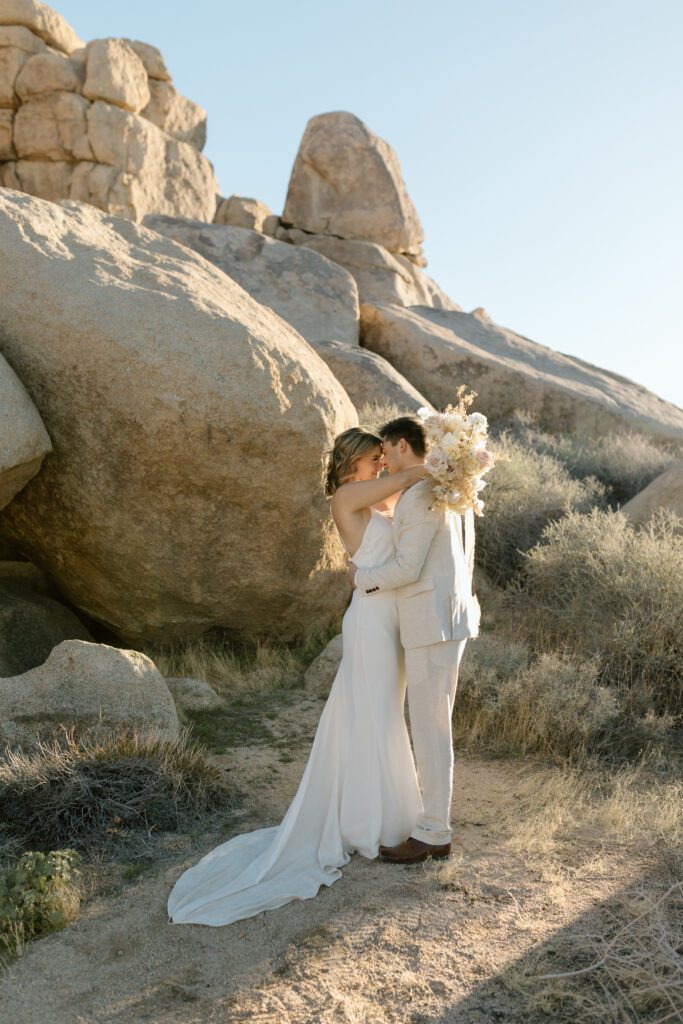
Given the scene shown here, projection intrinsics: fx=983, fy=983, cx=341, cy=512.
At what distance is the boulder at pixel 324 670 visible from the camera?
714 cm

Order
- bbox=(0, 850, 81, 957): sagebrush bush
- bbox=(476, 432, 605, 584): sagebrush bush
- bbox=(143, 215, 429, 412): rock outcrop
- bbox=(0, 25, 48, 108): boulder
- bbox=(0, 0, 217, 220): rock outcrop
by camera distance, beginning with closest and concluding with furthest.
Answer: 1. bbox=(0, 850, 81, 957): sagebrush bush
2. bbox=(476, 432, 605, 584): sagebrush bush
3. bbox=(143, 215, 429, 412): rock outcrop
4. bbox=(0, 25, 48, 108): boulder
5. bbox=(0, 0, 217, 220): rock outcrop

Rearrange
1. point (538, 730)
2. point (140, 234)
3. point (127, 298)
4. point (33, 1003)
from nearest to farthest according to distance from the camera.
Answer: point (33, 1003)
point (538, 730)
point (127, 298)
point (140, 234)

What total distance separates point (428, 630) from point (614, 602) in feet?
11.6

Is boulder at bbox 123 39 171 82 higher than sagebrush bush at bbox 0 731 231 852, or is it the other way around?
boulder at bbox 123 39 171 82

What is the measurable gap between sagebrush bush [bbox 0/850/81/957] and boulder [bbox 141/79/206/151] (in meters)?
19.9

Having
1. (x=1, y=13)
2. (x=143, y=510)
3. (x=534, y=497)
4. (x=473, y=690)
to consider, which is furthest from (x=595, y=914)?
(x=1, y=13)

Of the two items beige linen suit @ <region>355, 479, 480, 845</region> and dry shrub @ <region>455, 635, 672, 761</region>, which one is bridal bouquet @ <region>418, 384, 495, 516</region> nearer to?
beige linen suit @ <region>355, 479, 480, 845</region>

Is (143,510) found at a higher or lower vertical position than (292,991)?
higher

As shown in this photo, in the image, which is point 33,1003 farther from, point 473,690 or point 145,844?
point 473,690

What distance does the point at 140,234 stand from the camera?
817 centimetres

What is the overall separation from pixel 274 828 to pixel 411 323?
421 inches

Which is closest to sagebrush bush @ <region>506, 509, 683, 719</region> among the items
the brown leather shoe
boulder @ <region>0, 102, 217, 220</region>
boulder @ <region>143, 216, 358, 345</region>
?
the brown leather shoe

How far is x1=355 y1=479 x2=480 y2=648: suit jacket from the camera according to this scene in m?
4.37

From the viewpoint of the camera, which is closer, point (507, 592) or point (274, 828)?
point (274, 828)
